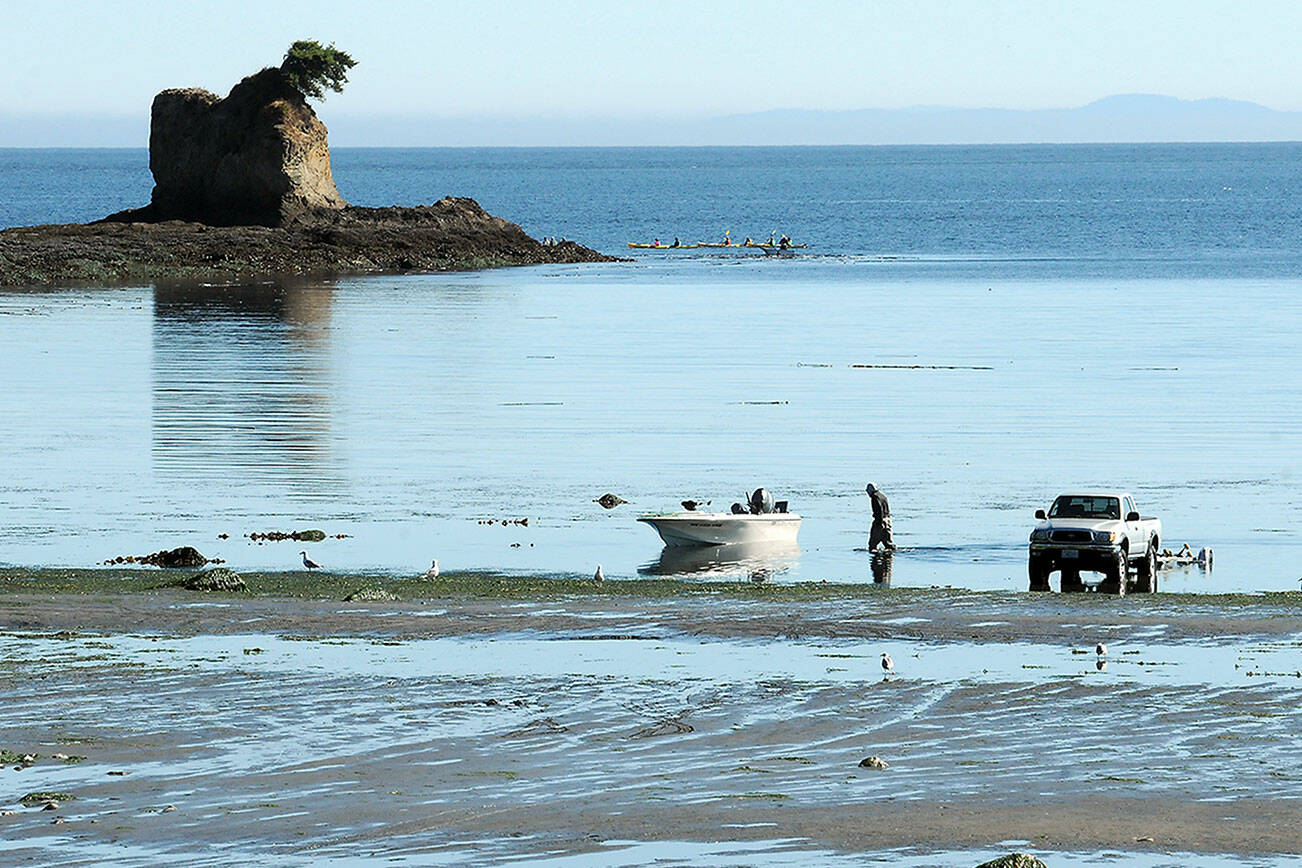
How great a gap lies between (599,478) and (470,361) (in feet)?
89.4

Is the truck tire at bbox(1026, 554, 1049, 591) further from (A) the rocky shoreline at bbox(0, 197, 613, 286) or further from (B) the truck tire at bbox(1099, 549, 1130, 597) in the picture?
(A) the rocky shoreline at bbox(0, 197, 613, 286)

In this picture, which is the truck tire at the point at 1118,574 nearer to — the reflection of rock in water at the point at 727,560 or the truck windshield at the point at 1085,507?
the truck windshield at the point at 1085,507

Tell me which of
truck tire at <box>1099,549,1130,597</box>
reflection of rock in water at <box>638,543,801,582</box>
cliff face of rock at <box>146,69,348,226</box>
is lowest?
reflection of rock in water at <box>638,543,801,582</box>

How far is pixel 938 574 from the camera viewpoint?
3072 centimetres

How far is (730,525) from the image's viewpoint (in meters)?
33.3

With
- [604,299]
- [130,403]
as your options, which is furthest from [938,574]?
[604,299]

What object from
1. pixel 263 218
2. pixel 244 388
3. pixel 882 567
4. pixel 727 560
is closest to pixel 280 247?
pixel 263 218

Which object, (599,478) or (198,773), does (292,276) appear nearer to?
(599,478)

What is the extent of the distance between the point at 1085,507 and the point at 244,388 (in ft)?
105

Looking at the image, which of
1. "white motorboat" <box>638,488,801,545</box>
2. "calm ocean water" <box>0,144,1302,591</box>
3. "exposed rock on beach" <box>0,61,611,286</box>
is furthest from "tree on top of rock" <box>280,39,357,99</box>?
"white motorboat" <box>638,488,801,545</box>

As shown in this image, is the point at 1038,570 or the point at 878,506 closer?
the point at 1038,570

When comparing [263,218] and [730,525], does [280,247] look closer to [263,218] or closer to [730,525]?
[263,218]

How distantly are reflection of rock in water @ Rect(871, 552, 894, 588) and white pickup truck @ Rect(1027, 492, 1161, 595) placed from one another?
2.22 m

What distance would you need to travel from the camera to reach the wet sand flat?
14953 mm
